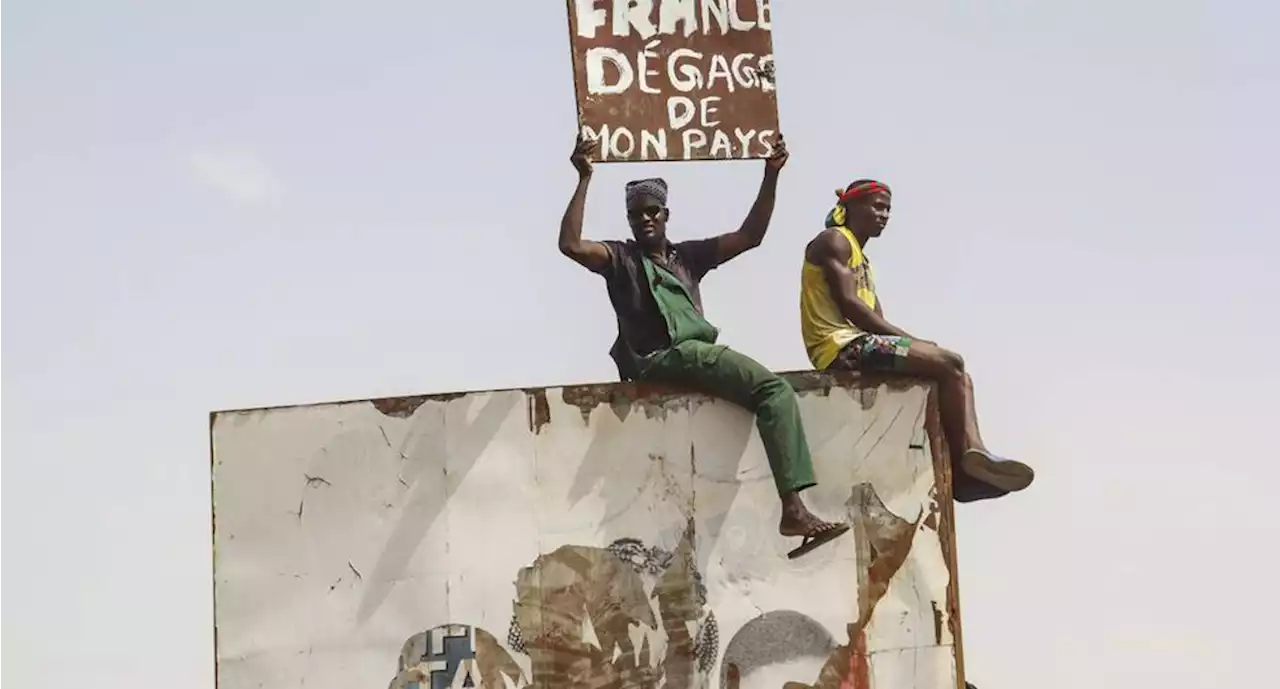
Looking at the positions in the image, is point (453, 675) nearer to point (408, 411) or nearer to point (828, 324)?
point (408, 411)

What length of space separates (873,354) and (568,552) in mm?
2550

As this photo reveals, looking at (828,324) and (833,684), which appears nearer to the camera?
(833,684)

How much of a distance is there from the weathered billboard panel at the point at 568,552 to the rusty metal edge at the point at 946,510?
18mm

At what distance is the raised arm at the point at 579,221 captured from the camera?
13.9 metres

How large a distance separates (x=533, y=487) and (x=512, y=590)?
70 cm

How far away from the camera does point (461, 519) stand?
44.4 feet

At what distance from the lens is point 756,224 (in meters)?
14.7

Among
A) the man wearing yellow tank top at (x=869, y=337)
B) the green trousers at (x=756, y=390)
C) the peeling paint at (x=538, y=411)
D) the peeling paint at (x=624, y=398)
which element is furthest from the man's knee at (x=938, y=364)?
A: the peeling paint at (x=538, y=411)

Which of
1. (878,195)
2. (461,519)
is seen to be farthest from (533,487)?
(878,195)

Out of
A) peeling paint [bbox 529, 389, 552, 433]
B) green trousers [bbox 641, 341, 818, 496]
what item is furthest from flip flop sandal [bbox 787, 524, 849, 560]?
peeling paint [bbox 529, 389, 552, 433]

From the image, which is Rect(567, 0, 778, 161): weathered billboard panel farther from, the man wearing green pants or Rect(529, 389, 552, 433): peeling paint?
Rect(529, 389, 552, 433): peeling paint

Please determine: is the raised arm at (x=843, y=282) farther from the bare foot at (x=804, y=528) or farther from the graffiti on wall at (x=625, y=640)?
the graffiti on wall at (x=625, y=640)

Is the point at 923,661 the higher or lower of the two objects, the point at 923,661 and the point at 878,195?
the lower

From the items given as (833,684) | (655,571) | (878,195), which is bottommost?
(833,684)
